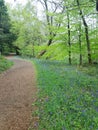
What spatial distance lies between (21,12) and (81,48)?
23.5 meters

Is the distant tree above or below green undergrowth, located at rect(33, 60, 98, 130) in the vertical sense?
above

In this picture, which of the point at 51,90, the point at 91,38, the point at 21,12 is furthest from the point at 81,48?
the point at 21,12

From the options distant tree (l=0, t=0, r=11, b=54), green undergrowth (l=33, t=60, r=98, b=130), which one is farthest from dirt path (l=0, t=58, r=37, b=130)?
distant tree (l=0, t=0, r=11, b=54)

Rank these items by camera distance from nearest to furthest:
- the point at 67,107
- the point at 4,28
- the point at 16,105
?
the point at 67,107 < the point at 16,105 < the point at 4,28

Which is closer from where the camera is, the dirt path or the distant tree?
the dirt path

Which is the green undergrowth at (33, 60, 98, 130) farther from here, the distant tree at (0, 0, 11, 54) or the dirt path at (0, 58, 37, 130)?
the distant tree at (0, 0, 11, 54)

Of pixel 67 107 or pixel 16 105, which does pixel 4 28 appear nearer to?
pixel 16 105

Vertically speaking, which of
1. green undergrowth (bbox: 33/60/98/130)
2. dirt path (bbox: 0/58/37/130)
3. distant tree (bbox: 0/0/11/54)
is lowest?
dirt path (bbox: 0/58/37/130)

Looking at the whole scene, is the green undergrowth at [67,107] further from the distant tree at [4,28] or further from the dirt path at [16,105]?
the distant tree at [4,28]

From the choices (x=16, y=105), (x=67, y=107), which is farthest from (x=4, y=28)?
→ (x=67, y=107)

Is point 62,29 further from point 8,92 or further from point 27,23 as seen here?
point 27,23

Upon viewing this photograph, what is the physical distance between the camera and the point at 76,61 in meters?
26.7

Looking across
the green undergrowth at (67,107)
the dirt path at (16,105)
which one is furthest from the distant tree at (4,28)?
the green undergrowth at (67,107)

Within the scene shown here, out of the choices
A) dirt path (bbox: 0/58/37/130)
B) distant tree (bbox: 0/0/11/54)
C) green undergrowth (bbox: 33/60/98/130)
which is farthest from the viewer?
distant tree (bbox: 0/0/11/54)
